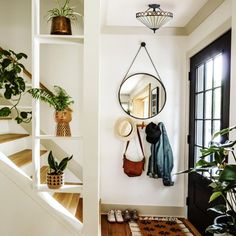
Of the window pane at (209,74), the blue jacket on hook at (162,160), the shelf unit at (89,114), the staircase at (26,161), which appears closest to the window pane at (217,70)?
the window pane at (209,74)

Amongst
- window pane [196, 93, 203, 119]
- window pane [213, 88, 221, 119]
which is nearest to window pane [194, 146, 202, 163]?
window pane [196, 93, 203, 119]

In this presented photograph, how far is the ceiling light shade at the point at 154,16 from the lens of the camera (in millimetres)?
2891

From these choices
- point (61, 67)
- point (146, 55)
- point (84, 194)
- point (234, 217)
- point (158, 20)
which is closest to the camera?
point (234, 217)

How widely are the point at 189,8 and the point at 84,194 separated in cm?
226

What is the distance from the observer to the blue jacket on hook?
3.62 m

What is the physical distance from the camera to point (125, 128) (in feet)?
12.0

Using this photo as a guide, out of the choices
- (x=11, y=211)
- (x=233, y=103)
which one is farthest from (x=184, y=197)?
(x=11, y=211)

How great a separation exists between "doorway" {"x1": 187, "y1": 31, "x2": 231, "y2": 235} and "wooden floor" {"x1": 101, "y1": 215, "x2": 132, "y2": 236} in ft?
2.70

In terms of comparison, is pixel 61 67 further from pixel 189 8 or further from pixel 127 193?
pixel 127 193

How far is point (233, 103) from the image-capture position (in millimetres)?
2293

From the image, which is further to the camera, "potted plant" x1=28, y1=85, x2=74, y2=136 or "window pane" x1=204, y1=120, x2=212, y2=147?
"window pane" x1=204, y1=120, x2=212, y2=147

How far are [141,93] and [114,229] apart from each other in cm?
172

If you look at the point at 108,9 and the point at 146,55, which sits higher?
the point at 108,9

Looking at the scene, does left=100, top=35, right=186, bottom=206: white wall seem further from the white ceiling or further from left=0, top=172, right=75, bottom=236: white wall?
left=0, top=172, right=75, bottom=236: white wall
